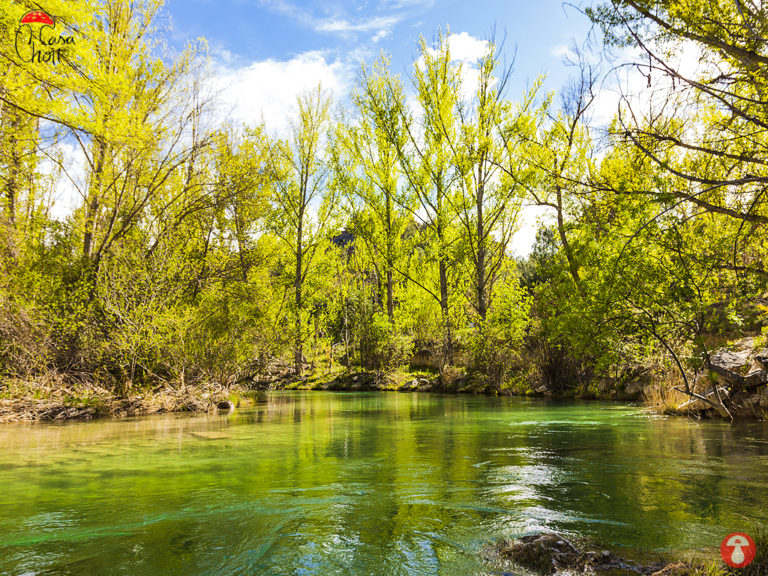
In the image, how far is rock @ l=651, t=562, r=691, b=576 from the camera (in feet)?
9.11

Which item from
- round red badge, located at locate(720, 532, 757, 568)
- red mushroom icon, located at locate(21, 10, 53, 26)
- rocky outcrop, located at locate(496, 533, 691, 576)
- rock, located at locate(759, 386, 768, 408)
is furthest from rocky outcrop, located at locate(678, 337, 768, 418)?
red mushroom icon, located at locate(21, 10, 53, 26)

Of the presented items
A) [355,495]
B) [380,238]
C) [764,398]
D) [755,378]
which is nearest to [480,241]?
[380,238]

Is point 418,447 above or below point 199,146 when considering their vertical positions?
below

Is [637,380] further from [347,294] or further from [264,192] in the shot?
[347,294]

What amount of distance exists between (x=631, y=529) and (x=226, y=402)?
1214 cm

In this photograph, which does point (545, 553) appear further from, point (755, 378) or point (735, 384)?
point (735, 384)

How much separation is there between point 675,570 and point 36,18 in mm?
11458

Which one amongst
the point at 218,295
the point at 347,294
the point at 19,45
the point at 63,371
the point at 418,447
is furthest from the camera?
the point at 347,294

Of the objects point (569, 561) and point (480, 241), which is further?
point (480, 241)

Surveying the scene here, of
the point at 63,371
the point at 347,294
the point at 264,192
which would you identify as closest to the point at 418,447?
the point at 63,371

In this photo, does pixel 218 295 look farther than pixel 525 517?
Yes

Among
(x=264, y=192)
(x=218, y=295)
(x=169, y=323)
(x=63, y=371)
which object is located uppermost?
(x=264, y=192)

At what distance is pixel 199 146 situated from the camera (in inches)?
563

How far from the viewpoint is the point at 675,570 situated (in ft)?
A: 9.26
